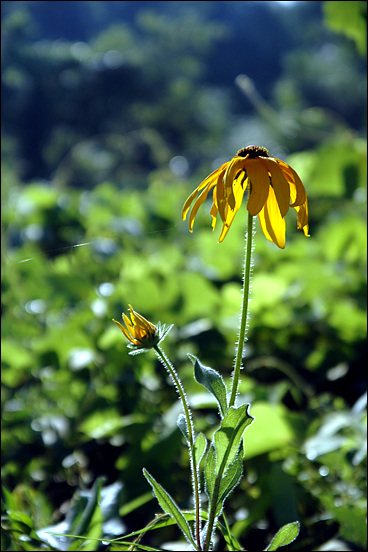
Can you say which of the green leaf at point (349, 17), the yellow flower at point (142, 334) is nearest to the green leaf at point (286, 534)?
the yellow flower at point (142, 334)

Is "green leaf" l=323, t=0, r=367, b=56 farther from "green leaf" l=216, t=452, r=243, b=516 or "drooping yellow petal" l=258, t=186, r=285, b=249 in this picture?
"green leaf" l=216, t=452, r=243, b=516

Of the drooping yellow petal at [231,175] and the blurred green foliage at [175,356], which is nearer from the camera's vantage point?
the drooping yellow petal at [231,175]

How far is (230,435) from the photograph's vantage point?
0.40m

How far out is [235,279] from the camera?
4.62 feet

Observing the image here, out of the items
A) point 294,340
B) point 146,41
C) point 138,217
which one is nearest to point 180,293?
point 294,340

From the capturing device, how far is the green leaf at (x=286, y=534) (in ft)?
1.37

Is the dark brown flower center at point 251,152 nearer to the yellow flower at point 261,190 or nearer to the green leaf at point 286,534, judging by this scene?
the yellow flower at point 261,190

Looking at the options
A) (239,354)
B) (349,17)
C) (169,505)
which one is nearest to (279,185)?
(239,354)

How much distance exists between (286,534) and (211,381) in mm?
132

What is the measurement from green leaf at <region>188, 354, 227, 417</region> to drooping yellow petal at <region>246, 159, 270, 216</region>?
120 mm

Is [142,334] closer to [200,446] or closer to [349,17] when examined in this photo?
[200,446]

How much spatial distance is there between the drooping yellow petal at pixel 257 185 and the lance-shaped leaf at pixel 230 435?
14 cm

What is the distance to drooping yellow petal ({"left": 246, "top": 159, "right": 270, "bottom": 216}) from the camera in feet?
1.18

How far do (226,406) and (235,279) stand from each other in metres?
1.00
